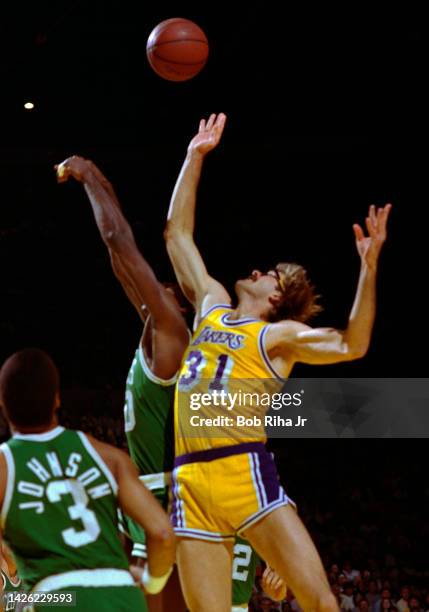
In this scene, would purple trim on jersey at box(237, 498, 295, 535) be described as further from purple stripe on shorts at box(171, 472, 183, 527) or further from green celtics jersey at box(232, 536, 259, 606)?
green celtics jersey at box(232, 536, 259, 606)

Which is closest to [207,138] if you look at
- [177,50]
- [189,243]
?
[189,243]

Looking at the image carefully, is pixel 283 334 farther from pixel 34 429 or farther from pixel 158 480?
pixel 34 429

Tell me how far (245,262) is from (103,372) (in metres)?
3.31

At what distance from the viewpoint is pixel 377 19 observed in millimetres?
15297

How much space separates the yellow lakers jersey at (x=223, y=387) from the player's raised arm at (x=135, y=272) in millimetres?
138

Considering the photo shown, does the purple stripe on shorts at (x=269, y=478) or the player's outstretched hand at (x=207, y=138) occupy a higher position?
the player's outstretched hand at (x=207, y=138)

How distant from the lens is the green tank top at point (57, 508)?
341cm

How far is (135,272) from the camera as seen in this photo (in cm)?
497

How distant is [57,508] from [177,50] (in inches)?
165

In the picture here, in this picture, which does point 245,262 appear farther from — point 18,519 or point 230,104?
point 18,519

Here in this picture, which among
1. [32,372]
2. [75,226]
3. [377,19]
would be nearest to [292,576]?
[32,372]

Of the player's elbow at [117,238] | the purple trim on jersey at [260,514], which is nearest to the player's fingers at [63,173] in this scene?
the player's elbow at [117,238]

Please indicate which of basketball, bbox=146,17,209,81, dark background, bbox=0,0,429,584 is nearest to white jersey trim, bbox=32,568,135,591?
basketball, bbox=146,17,209,81

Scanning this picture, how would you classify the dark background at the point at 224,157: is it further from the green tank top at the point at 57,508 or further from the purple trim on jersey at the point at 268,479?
the green tank top at the point at 57,508
